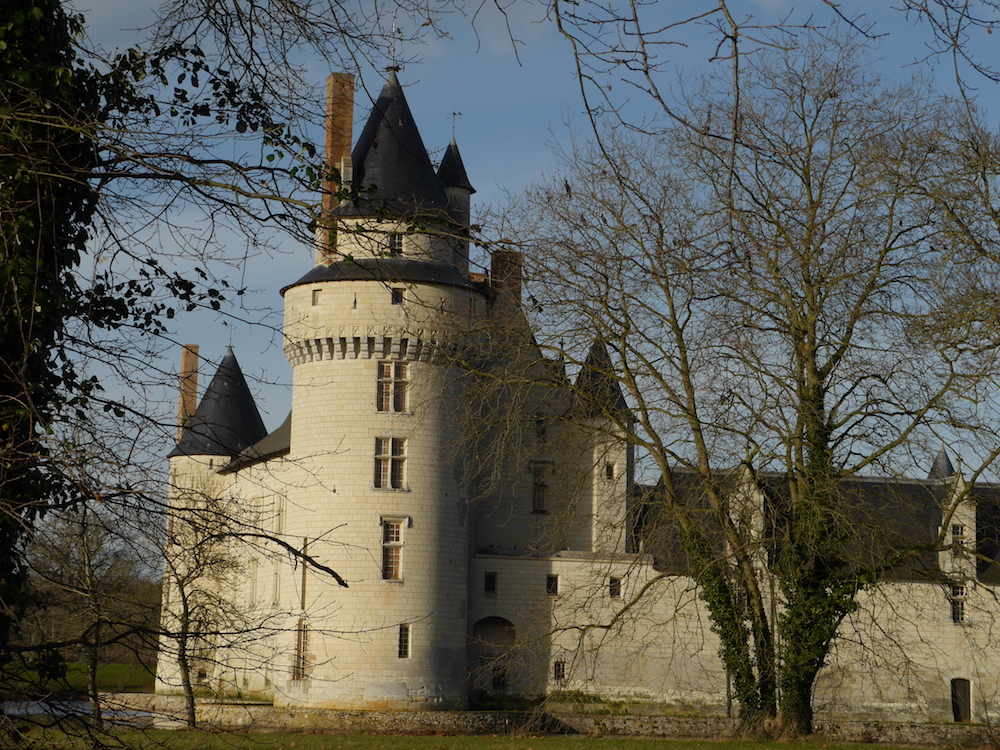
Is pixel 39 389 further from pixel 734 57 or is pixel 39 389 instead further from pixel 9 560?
pixel 734 57

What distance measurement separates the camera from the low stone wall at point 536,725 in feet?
68.4

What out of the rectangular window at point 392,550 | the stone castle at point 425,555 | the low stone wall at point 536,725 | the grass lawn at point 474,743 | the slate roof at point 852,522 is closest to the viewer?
the slate roof at point 852,522

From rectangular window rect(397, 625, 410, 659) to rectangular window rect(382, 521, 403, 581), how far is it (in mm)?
1029

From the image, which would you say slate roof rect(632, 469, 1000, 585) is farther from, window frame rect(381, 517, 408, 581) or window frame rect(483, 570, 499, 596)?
window frame rect(483, 570, 499, 596)

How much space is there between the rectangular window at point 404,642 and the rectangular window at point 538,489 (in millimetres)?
5814

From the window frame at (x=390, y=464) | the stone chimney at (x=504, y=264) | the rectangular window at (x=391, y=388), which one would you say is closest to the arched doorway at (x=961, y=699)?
the window frame at (x=390, y=464)

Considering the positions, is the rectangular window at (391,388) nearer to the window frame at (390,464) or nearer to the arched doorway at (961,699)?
the window frame at (390,464)

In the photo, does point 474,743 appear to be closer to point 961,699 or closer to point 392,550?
point 392,550

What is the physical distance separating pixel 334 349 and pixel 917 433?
1339cm

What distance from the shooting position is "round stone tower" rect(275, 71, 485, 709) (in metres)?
24.3

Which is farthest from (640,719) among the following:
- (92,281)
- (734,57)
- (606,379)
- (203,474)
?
(734,57)

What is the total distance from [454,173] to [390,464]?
789 cm

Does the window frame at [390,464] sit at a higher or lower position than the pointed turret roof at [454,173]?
lower

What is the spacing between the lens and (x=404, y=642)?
24703mm
